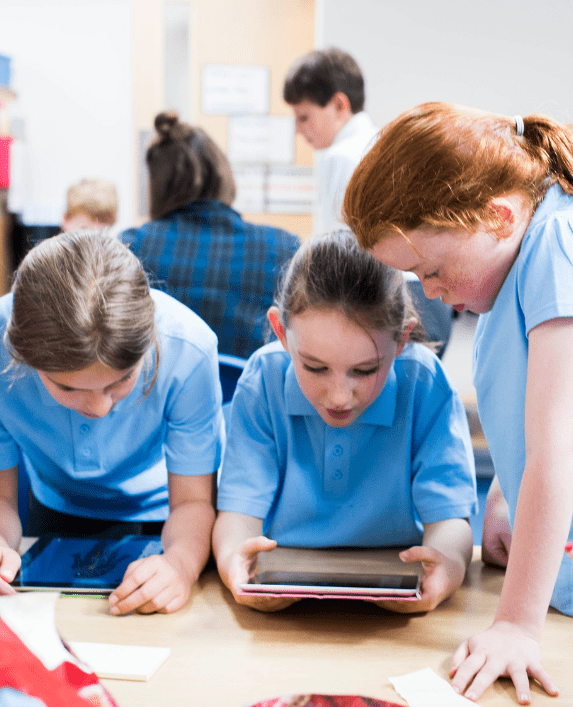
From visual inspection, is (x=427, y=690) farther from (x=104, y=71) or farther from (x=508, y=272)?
(x=104, y=71)

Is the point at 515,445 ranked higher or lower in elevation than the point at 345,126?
lower

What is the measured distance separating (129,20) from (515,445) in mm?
3623

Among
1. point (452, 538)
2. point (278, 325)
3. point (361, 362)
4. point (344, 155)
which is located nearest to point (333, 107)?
point (344, 155)

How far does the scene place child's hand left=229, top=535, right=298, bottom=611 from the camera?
73cm

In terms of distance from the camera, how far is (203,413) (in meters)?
0.95

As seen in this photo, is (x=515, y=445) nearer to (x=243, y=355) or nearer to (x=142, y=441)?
(x=142, y=441)

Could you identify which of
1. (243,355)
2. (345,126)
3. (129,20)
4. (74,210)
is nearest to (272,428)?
(243,355)

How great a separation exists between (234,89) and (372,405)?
10.1ft

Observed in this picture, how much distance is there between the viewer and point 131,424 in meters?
0.98

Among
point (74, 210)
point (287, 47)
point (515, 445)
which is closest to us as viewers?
point (515, 445)

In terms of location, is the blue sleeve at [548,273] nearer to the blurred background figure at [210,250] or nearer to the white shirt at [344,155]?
the blurred background figure at [210,250]

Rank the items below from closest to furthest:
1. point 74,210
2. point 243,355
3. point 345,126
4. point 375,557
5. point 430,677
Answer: point 430,677 < point 375,557 < point 243,355 < point 345,126 < point 74,210

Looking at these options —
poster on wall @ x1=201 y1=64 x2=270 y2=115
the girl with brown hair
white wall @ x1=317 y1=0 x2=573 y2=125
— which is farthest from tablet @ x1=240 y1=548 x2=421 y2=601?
poster on wall @ x1=201 y1=64 x2=270 y2=115

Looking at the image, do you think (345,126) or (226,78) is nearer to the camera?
(345,126)
